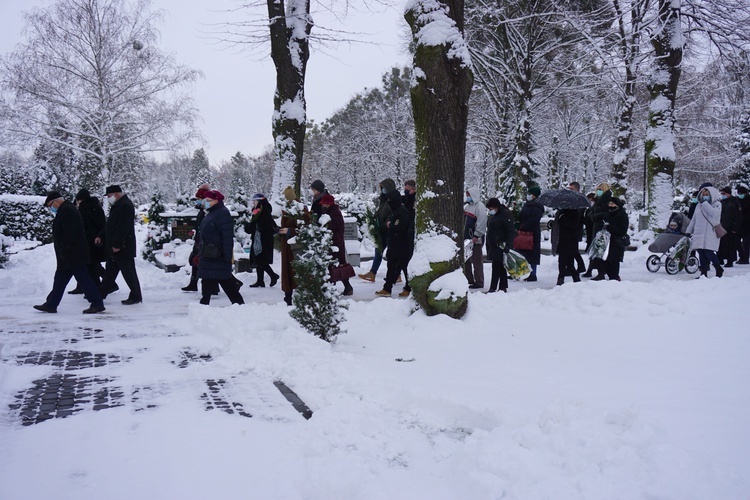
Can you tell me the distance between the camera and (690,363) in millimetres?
5191

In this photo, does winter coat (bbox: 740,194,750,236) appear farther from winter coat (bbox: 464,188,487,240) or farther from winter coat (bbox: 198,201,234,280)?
winter coat (bbox: 198,201,234,280)

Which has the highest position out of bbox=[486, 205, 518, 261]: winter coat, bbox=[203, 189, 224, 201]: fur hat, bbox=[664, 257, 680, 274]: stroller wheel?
bbox=[203, 189, 224, 201]: fur hat

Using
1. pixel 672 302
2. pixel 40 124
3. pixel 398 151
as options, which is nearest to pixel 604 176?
pixel 398 151

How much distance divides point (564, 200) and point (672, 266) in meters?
3.81

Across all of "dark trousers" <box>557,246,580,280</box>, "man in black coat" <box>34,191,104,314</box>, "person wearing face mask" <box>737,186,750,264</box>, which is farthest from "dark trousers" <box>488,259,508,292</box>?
"person wearing face mask" <box>737,186,750,264</box>

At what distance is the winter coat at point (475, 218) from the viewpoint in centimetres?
1071

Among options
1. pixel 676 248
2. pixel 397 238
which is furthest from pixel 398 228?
pixel 676 248

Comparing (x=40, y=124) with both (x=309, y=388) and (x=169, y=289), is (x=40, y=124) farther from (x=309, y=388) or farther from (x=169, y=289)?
(x=309, y=388)

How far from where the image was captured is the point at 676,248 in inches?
469

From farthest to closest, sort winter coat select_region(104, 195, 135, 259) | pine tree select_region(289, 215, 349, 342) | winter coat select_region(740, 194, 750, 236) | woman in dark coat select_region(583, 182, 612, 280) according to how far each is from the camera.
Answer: winter coat select_region(740, 194, 750, 236), woman in dark coat select_region(583, 182, 612, 280), winter coat select_region(104, 195, 135, 259), pine tree select_region(289, 215, 349, 342)

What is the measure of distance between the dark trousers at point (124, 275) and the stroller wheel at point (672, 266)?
10625 mm

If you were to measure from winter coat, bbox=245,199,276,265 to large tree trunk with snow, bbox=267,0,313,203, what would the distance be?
74.0 inches

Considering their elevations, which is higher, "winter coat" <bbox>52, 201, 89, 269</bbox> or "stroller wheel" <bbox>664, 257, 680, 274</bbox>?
"winter coat" <bbox>52, 201, 89, 269</bbox>

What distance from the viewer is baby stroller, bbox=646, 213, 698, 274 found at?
11914 mm
